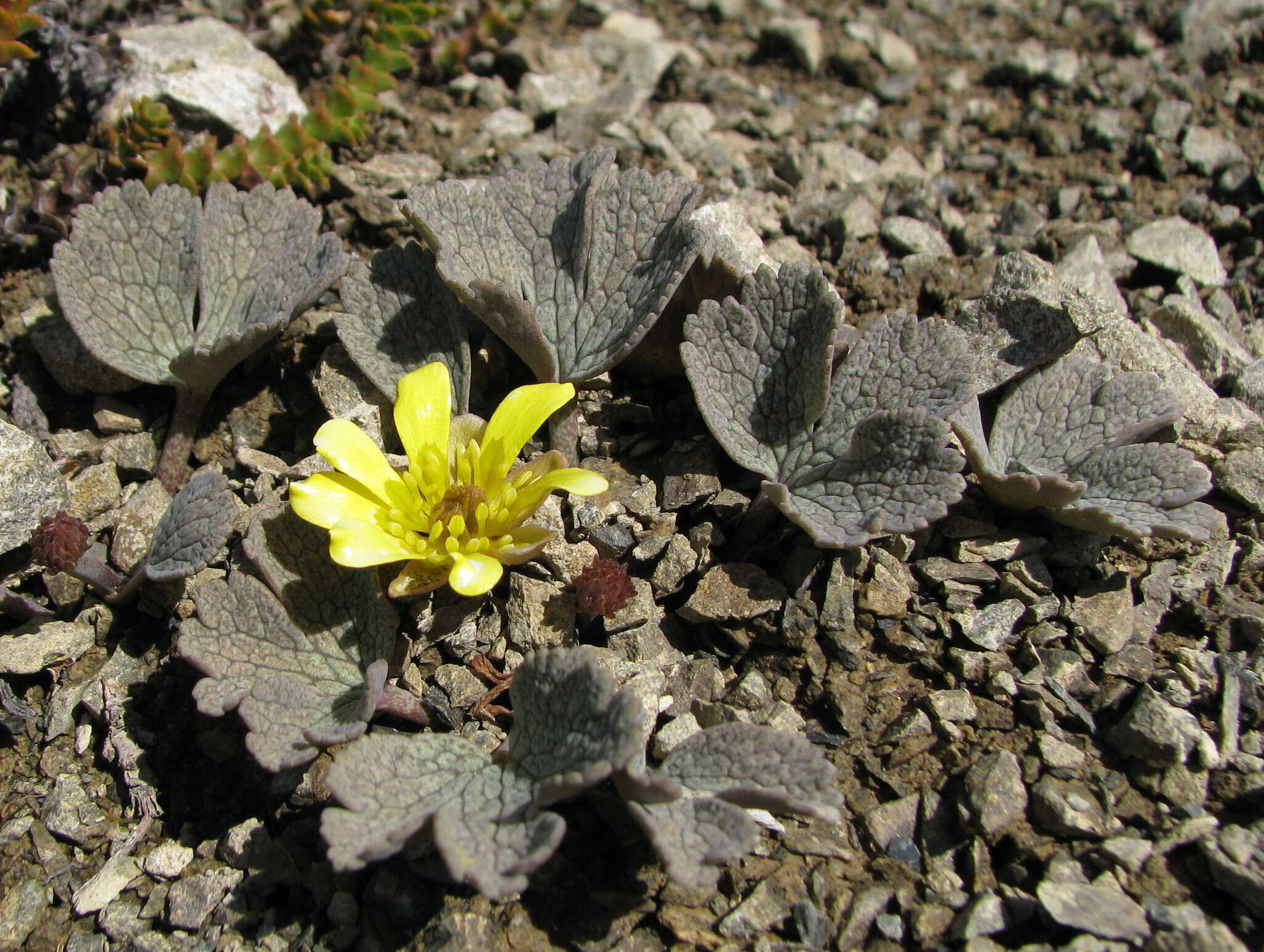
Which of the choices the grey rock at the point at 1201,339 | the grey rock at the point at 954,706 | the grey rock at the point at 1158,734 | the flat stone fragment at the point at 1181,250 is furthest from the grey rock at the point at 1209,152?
the grey rock at the point at 954,706

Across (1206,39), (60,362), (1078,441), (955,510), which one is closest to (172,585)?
(60,362)

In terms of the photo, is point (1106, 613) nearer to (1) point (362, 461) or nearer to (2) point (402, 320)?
(1) point (362, 461)

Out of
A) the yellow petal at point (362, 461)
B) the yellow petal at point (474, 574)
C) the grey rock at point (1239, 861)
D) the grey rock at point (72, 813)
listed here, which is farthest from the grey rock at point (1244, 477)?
the grey rock at point (72, 813)

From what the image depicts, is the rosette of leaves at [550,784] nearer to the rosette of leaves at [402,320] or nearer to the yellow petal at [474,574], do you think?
the yellow petal at [474,574]

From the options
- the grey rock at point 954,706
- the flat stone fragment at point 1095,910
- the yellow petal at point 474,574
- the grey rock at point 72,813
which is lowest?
the grey rock at point 72,813

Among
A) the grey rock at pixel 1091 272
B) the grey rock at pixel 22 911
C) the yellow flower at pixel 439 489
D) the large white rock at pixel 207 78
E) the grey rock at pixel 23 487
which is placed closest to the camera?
the grey rock at pixel 22 911

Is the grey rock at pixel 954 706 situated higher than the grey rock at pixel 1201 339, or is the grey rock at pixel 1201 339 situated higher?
the grey rock at pixel 1201 339

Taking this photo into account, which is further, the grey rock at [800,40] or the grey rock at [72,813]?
the grey rock at [800,40]

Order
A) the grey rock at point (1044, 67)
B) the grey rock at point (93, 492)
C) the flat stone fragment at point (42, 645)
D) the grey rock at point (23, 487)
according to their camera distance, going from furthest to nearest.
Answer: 1. the grey rock at point (1044, 67)
2. the grey rock at point (93, 492)
3. the grey rock at point (23, 487)
4. the flat stone fragment at point (42, 645)
